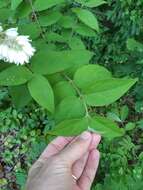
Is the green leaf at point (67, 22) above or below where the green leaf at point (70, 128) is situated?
above

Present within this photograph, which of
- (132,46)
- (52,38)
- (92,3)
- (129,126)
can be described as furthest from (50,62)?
(129,126)

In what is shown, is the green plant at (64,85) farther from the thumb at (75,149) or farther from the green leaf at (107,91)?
the thumb at (75,149)

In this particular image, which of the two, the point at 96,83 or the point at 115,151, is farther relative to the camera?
the point at 115,151

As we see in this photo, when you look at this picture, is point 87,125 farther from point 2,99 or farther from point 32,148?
point 2,99

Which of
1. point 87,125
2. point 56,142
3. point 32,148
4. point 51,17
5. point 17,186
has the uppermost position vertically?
point 51,17

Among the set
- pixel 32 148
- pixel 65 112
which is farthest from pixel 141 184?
pixel 65 112

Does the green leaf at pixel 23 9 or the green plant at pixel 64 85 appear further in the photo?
the green leaf at pixel 23 9

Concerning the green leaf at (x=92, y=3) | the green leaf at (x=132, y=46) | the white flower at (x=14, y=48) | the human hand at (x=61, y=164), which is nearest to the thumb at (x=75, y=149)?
the human hand at (x=61, y=164)
